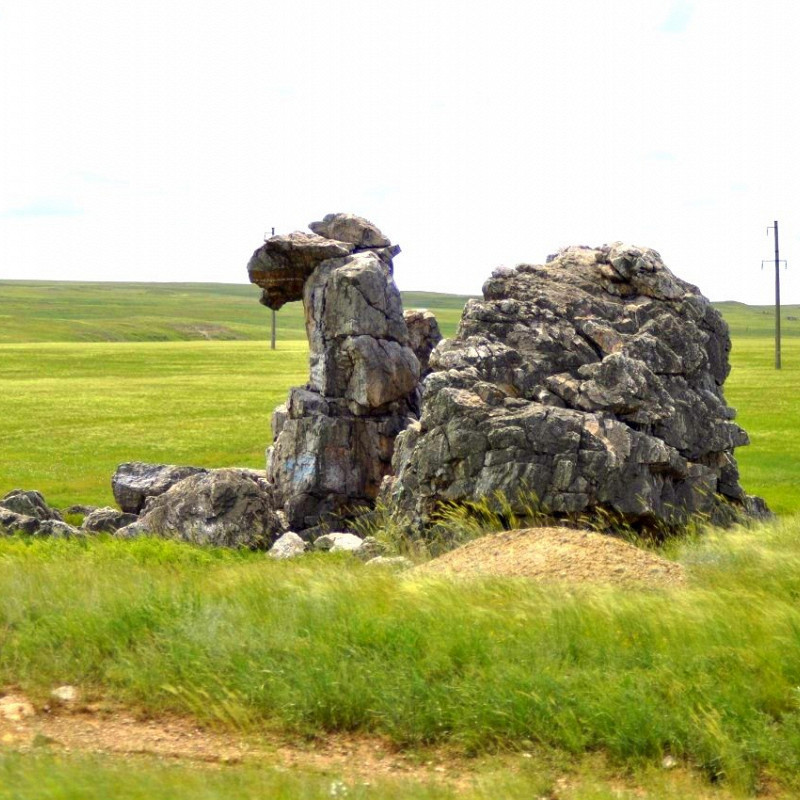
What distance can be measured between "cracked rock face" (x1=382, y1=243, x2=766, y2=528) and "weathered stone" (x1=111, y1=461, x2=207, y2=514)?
749cm

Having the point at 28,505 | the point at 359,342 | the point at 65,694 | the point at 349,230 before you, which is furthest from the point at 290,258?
the point at 65,694

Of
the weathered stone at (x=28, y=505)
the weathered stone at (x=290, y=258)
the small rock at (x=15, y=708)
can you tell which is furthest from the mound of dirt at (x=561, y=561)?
the weathered stone at (x=290, y=258)

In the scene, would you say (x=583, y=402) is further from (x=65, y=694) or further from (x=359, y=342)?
(x=65, y=694)

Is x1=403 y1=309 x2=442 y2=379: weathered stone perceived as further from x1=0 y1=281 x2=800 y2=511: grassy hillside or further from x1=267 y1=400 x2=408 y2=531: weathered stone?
x1=0 y1=281 x2=800 y2=511: grassy hillside

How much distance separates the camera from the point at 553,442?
2052cm

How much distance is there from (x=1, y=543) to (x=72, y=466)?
1471 centimetres

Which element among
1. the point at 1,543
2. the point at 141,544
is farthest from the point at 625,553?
the point at 1,543

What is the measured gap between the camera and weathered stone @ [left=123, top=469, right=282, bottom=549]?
2389 cm

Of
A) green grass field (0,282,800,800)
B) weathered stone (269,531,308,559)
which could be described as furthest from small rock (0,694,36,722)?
weathered stone (269,531,308,559)

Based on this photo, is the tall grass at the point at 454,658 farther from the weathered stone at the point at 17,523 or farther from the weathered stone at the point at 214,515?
the weathered stone at the point at 17,523

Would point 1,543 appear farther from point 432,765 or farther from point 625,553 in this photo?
point 432,765

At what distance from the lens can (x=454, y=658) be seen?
9695 mm

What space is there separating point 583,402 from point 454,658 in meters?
12.6

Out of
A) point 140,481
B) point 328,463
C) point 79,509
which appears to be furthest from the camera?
point 140,481
